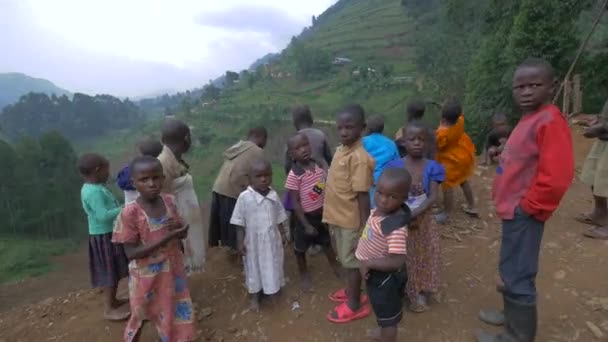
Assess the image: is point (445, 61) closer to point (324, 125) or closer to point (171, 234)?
point (324, 125)

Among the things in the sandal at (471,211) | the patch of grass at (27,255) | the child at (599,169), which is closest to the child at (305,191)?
the sandal at (471,211)

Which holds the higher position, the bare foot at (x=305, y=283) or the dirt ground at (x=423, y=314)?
the bare foot at (x=305, y=283)

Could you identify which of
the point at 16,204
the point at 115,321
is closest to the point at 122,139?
the point at 16,204

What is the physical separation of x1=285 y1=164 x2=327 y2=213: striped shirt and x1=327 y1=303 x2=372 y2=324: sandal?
31.2 inches

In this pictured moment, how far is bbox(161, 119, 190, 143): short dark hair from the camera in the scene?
300 cm

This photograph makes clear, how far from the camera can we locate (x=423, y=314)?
286cm

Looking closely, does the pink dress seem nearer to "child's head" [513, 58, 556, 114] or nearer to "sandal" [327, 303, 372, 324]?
"sandal" [327, 303, 372, 324]

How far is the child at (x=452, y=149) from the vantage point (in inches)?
162

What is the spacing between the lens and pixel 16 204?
923 inches

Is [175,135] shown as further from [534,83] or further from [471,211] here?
[471,211]

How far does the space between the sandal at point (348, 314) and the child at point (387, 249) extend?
0.53m

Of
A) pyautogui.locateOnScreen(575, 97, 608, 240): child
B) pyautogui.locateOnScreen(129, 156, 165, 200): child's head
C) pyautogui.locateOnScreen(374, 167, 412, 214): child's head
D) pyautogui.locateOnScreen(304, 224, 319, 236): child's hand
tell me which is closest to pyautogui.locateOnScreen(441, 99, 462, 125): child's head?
pyautogui.locateOnScreen(575, 97, 608, 240): child

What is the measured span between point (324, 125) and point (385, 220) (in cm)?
2831

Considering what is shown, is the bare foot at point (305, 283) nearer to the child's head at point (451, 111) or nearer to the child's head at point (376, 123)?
the child's head at point (376, 123)
